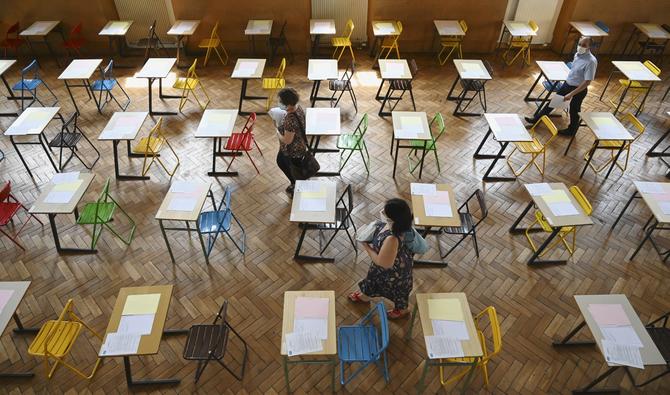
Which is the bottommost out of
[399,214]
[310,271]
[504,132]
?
[310,271]

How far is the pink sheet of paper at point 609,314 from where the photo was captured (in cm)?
346

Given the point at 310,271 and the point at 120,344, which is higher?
the point at 120,344

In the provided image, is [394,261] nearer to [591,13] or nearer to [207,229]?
[207,229]

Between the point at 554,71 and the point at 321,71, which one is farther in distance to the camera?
the point at 554,71

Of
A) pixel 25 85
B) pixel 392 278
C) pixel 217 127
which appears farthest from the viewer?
pixel 25 85

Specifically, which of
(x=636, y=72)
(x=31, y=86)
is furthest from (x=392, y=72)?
(x=31, y=86)

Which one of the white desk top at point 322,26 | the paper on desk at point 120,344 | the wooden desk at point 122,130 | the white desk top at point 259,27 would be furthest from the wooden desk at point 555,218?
the white desk top at point 259,27

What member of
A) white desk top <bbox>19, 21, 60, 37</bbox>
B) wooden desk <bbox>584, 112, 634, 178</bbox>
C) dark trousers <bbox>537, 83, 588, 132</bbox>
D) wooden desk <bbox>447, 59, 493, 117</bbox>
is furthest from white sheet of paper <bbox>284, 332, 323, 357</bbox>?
white desk top <bbox>19, 21, 60, 37</bbox>

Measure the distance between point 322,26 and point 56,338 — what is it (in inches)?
269

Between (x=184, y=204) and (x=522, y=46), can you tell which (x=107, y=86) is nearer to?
(x=184, y=204)

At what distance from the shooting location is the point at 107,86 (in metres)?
6.99

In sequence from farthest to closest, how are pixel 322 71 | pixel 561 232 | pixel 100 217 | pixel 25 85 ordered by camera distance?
1. pixel 25 85
2. pixel 322 71
3. pixel 561 232
4. pixel 100 217

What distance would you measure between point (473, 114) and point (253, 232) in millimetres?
4378

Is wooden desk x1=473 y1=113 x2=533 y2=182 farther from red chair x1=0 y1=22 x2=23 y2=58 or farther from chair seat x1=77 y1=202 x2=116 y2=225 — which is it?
red chair x1=0 y1=22 x2=23 y2=58
